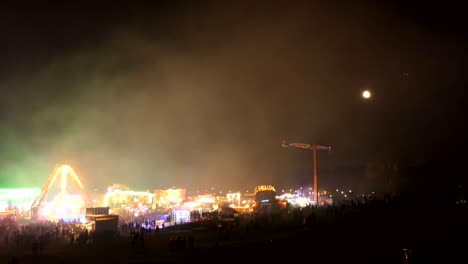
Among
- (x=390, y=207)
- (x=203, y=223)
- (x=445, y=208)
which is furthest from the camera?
(x=203, y=223)

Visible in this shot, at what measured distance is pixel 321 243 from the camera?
65.7ft

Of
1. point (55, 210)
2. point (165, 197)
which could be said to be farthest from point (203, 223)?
point (165, 197)

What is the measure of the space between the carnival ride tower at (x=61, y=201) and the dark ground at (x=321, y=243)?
87.0ft

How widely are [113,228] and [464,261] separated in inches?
928

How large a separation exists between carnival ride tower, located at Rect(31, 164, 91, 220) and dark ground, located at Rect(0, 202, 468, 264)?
26526 mm

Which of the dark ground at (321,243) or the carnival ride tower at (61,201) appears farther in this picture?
the carnival ride tower at (61,201)

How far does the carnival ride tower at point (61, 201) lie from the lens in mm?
50688

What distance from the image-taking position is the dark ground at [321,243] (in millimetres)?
17688

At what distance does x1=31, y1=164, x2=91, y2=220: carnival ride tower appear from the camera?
166 ft

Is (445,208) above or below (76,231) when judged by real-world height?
above

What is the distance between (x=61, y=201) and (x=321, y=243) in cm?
4726

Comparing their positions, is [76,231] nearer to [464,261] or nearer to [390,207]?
[390,207]

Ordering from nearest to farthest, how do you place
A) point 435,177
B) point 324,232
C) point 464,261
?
1. point 464,261
2. point 324,232
3. point 435,177

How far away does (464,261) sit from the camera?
16500mm
